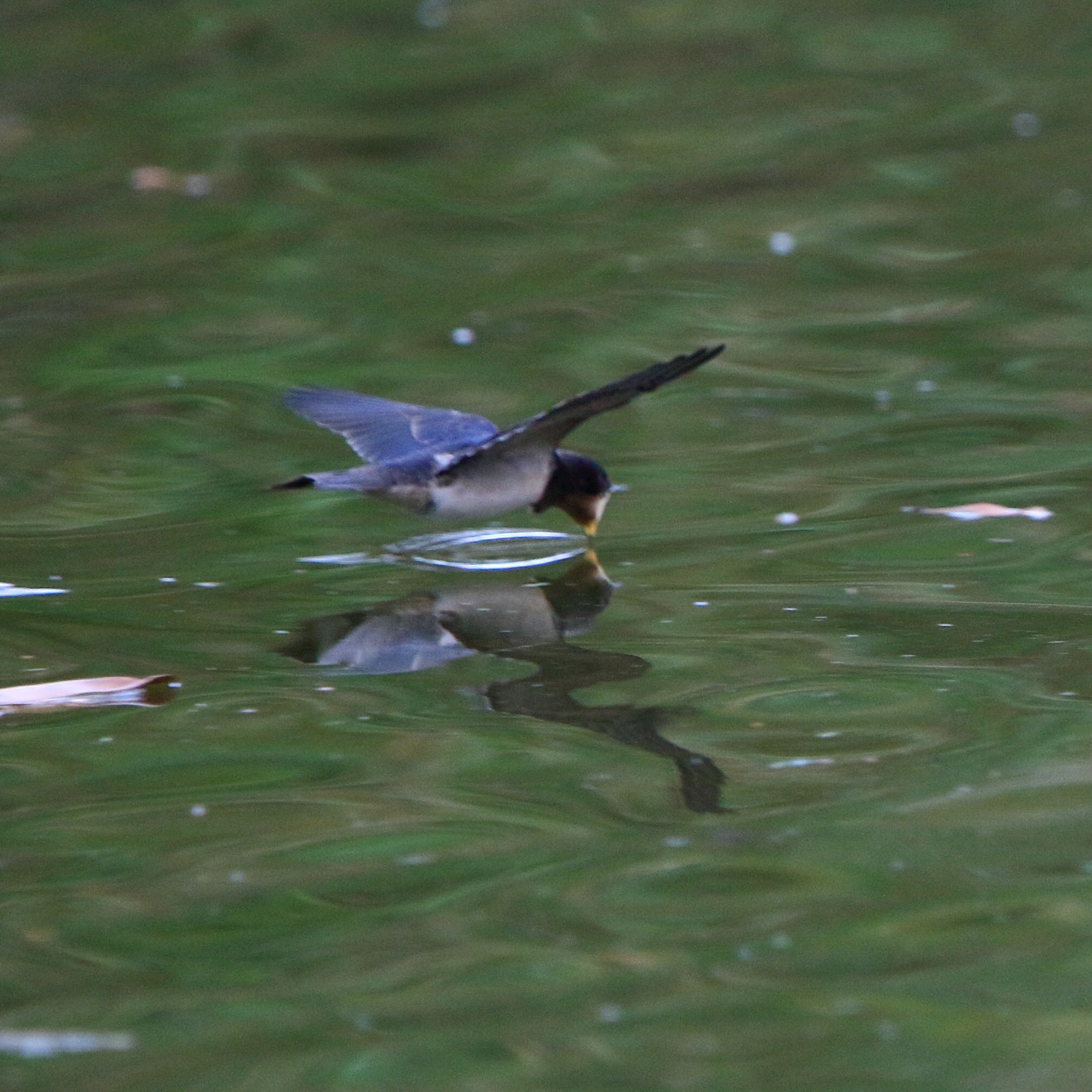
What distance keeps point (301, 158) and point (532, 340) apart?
3003 mm

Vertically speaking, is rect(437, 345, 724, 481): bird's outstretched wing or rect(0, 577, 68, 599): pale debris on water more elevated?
rect(437, 345, 724, 481): bird's outstretched wing

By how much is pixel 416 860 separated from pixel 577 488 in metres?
2.20

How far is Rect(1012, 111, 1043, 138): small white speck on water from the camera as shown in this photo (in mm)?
9984

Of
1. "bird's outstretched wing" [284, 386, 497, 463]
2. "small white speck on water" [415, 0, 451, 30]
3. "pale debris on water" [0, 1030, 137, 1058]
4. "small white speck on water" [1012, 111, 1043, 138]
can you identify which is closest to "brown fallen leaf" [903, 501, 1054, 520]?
"bird's outstretched wing" [284, 386, 497, 463]

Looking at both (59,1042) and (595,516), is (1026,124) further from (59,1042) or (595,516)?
(59,1042)

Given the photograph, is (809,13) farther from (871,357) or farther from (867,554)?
(867,554)

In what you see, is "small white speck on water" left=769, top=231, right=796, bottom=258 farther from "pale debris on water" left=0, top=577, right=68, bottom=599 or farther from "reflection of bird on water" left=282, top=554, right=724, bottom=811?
"pale debris on water" left=0, top=577, right=68, bottom=599

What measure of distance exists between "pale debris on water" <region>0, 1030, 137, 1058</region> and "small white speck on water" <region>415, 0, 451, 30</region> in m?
9.59

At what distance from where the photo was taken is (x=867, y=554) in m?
5.34

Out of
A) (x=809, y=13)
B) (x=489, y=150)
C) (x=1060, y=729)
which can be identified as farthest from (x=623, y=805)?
(x=809, y=13)

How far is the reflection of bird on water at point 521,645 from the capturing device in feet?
13.6

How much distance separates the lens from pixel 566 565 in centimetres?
546

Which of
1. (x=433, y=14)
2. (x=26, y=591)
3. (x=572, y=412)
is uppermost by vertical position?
(x=433, y=14)

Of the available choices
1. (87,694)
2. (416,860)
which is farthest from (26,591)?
(416,860)
